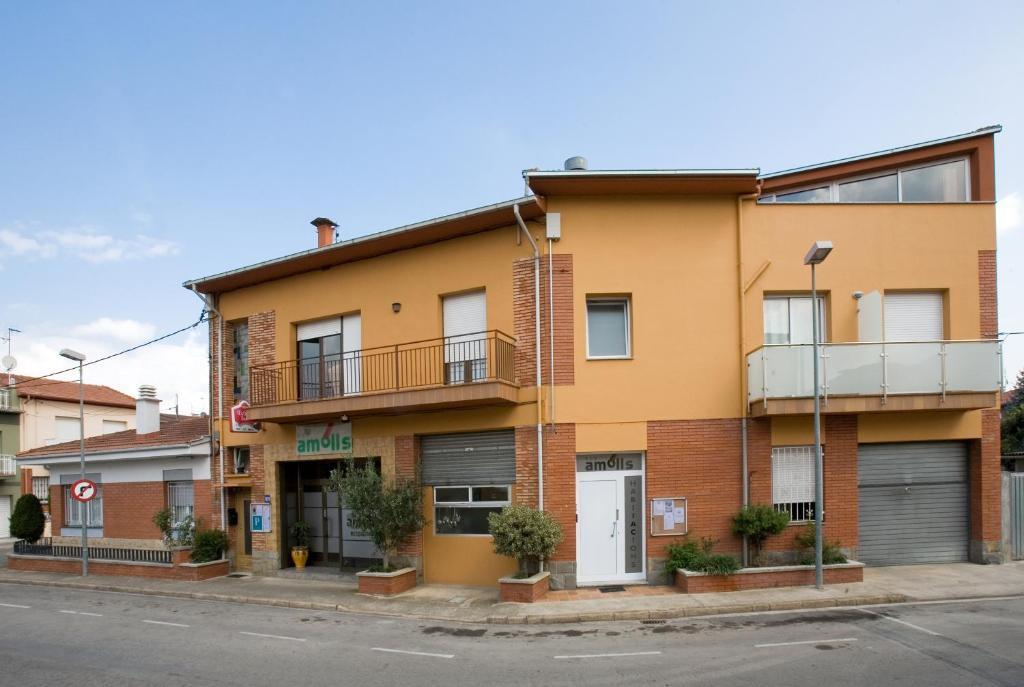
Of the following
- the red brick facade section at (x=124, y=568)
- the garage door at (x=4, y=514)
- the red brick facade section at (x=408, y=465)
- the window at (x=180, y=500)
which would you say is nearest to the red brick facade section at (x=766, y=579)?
the red brick facade section at (x=408, y=465)

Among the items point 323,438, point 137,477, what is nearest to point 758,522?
point 323,438

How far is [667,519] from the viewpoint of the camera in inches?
481

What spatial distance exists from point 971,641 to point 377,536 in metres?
9.57

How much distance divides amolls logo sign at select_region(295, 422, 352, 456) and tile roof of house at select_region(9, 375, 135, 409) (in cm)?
2042

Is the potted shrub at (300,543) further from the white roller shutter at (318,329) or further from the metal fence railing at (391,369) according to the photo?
the white roller shutter at (318,329)

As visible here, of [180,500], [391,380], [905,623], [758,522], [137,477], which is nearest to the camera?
[905,623]

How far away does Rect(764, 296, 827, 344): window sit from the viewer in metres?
12.9

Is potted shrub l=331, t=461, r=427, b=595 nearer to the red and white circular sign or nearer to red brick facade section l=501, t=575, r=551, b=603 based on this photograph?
red brick facade section l=501, t=575, r=551, b=603

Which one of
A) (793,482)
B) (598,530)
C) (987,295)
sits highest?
(987,295)

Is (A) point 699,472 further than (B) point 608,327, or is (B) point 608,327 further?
(B) point 608,327

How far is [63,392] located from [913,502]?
117ft

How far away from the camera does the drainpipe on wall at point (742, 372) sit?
1230 cm

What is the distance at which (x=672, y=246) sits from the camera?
1265cm

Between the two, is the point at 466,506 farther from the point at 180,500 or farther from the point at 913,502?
the point at 180,500
